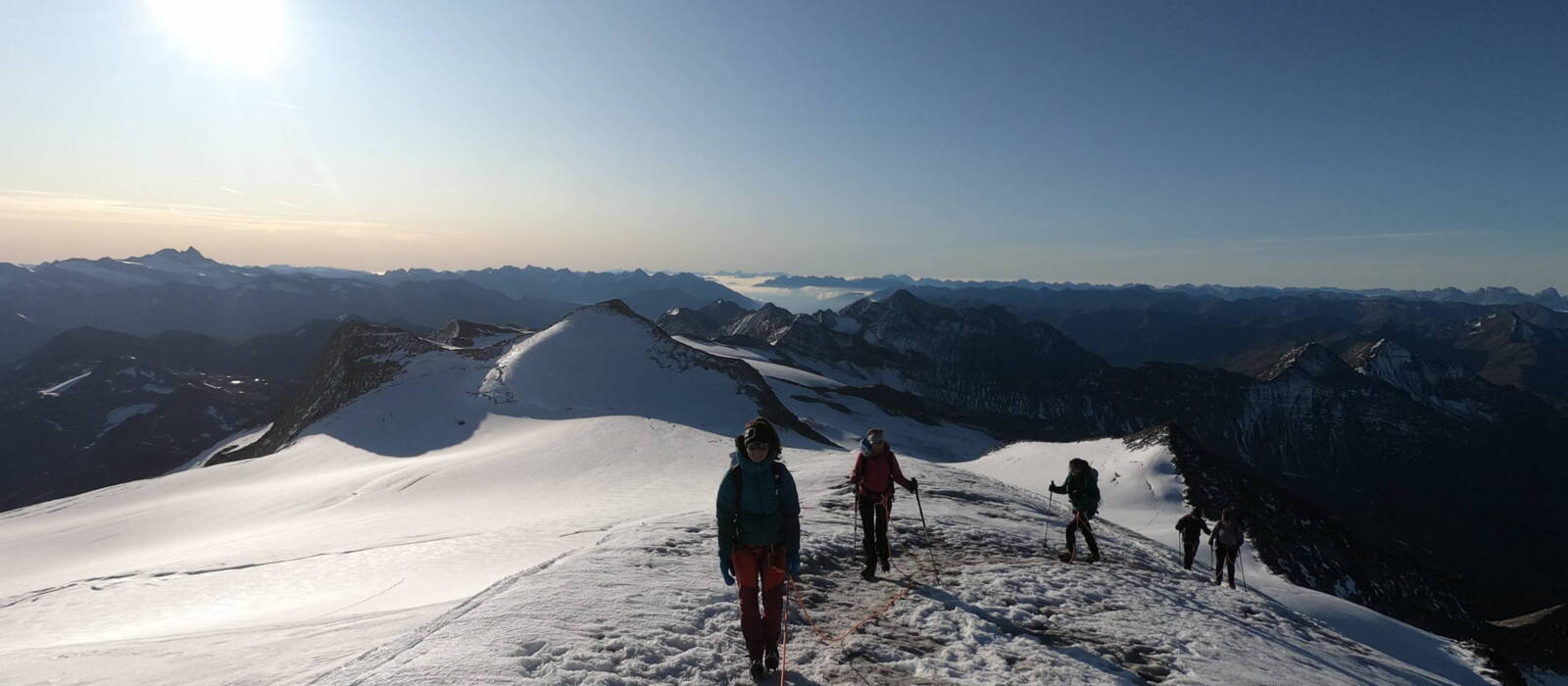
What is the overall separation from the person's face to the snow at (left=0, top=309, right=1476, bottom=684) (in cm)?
280

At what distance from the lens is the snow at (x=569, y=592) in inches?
334

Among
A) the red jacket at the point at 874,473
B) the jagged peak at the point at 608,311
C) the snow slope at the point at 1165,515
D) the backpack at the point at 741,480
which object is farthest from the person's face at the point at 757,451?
the jagged peak at the point at 608,311

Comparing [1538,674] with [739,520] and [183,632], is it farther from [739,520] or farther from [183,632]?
[183,632]

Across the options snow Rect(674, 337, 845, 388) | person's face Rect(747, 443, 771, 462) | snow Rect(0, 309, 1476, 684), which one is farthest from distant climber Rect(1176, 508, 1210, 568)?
snow Rect(674, 337, 845, 388)

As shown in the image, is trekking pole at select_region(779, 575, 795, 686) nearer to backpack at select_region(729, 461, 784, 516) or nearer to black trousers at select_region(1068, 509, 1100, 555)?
backpack at select_region(729, 461, 784, 516)

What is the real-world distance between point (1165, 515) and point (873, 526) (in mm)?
42154

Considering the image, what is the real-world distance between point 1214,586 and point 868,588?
10.1 meters

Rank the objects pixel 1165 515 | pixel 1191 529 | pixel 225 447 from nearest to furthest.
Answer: pixel 1191 529 → pixel 1165 515 → pixel 225 447

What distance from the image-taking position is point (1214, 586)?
632 inches

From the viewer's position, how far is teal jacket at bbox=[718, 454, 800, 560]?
7.74m

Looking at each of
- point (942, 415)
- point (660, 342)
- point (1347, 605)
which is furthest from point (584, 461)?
point (942, 415)

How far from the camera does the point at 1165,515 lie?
45.3 metres

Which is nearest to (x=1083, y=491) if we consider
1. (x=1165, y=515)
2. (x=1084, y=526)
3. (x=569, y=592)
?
(x=1084, y=526)

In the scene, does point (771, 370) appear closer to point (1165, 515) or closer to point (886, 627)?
point (1165, 515)
